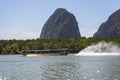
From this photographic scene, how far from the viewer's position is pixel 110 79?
188 feet

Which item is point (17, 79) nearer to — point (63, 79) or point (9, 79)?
point (9, 79)

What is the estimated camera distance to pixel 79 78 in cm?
6047

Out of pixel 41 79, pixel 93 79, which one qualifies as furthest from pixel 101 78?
pixel 41 79

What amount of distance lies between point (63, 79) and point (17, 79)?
309 inches

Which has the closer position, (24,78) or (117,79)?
(117,79)

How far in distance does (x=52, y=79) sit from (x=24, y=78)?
517 centimetres

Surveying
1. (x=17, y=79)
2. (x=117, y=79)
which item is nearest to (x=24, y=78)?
(x=17, y=79)

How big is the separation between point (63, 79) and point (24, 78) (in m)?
7.24

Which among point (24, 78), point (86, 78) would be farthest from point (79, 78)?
point (24, 78)

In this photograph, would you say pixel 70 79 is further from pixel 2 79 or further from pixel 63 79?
pixel 2 79

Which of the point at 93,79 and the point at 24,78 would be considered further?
the point at 24,78

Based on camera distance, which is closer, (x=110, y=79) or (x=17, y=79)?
(x=110, y=79)

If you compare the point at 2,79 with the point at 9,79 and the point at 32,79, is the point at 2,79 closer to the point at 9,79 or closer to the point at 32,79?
the point at 9,79

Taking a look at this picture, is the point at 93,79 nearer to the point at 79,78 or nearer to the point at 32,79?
the point at 79,78
